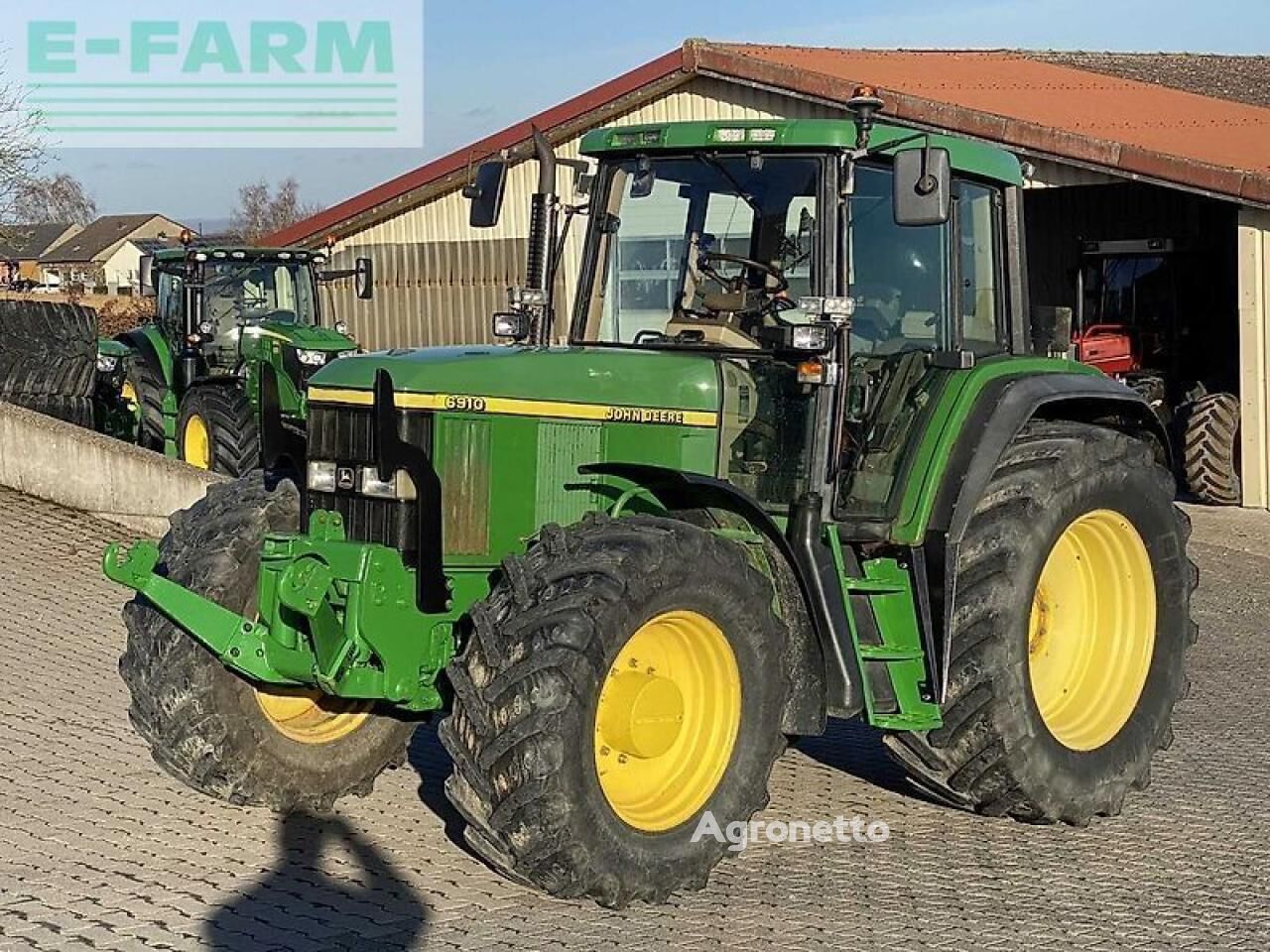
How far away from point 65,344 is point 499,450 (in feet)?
41.9

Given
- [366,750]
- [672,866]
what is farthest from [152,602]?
[672,866]

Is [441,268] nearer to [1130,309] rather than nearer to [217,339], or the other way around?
[217,339]

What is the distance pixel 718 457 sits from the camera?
21.0 ft

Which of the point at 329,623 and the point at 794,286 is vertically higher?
the point at 794,286

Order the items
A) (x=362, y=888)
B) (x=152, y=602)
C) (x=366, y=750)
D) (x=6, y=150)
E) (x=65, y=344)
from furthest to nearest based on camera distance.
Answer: (x=6, y=150)
(x=65, y=344)
(x=366, y=750)
(x=152, y=602)
(x=362, y=888)

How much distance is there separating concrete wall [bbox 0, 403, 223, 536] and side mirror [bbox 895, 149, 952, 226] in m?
8.33

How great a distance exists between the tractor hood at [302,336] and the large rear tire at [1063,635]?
9911 mm

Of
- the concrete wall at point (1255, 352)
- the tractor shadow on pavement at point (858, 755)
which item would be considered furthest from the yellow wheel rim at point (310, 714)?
the concrete wall at point (1255, 352)

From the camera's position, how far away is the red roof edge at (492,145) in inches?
734

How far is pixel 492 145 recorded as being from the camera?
67.6 feet

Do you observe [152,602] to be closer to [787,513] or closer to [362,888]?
[362,888]

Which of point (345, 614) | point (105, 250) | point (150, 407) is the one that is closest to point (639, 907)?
point (345, 614)

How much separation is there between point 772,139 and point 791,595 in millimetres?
1635

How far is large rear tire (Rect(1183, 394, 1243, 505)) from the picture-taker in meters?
16.4
